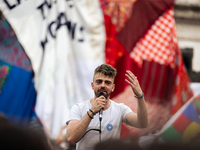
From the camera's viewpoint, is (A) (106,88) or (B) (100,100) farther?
(A) (106,88)

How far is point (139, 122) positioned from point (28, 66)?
2.67m

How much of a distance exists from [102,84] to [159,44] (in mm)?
2934

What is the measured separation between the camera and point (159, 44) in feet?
14.2

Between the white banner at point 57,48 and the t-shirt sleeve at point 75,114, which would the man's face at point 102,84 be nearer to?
the t-shirt sleeve at point 75,114

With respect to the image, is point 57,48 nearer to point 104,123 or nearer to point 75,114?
point 75,114

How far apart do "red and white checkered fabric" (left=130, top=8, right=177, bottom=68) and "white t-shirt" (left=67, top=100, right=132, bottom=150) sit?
2.60 metres

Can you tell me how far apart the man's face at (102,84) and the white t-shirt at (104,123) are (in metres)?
0.15

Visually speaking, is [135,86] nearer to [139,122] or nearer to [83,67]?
[139,122]

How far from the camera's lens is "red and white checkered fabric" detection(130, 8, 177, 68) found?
429 cm

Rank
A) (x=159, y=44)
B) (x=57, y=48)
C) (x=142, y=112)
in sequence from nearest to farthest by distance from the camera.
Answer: (x=142, y=112) → (x=57, y=48) → (x=159, y=44)

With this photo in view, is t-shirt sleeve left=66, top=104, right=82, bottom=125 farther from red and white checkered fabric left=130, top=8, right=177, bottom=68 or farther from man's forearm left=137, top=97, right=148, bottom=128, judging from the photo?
red and white checkered fabric left=130, top=8, right=177, bottom=68

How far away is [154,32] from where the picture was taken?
4363 millimetres

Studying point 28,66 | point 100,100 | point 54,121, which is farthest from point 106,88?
point 28,66

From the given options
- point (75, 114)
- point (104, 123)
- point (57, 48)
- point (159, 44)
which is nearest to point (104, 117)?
point (104, 123)
